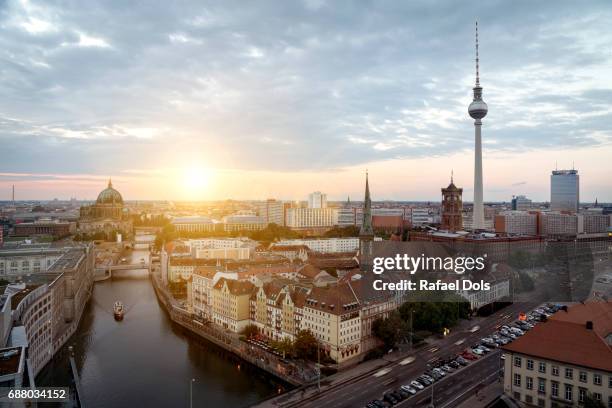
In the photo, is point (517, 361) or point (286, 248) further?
point (286, 248)

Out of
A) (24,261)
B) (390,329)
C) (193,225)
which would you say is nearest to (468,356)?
(390,329)

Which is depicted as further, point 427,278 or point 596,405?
point 427,278

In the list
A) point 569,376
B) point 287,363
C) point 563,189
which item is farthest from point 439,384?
point 563,189

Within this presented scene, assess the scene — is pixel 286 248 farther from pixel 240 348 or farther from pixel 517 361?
pixel 517 361

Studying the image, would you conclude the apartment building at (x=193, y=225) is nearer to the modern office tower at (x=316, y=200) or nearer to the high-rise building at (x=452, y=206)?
the modern office tower at (x=316, y=200)

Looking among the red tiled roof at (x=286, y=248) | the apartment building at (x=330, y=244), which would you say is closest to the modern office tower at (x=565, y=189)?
the apartment building at (x=330, y=244)

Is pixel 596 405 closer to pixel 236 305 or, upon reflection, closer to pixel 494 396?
pixel 494 396
